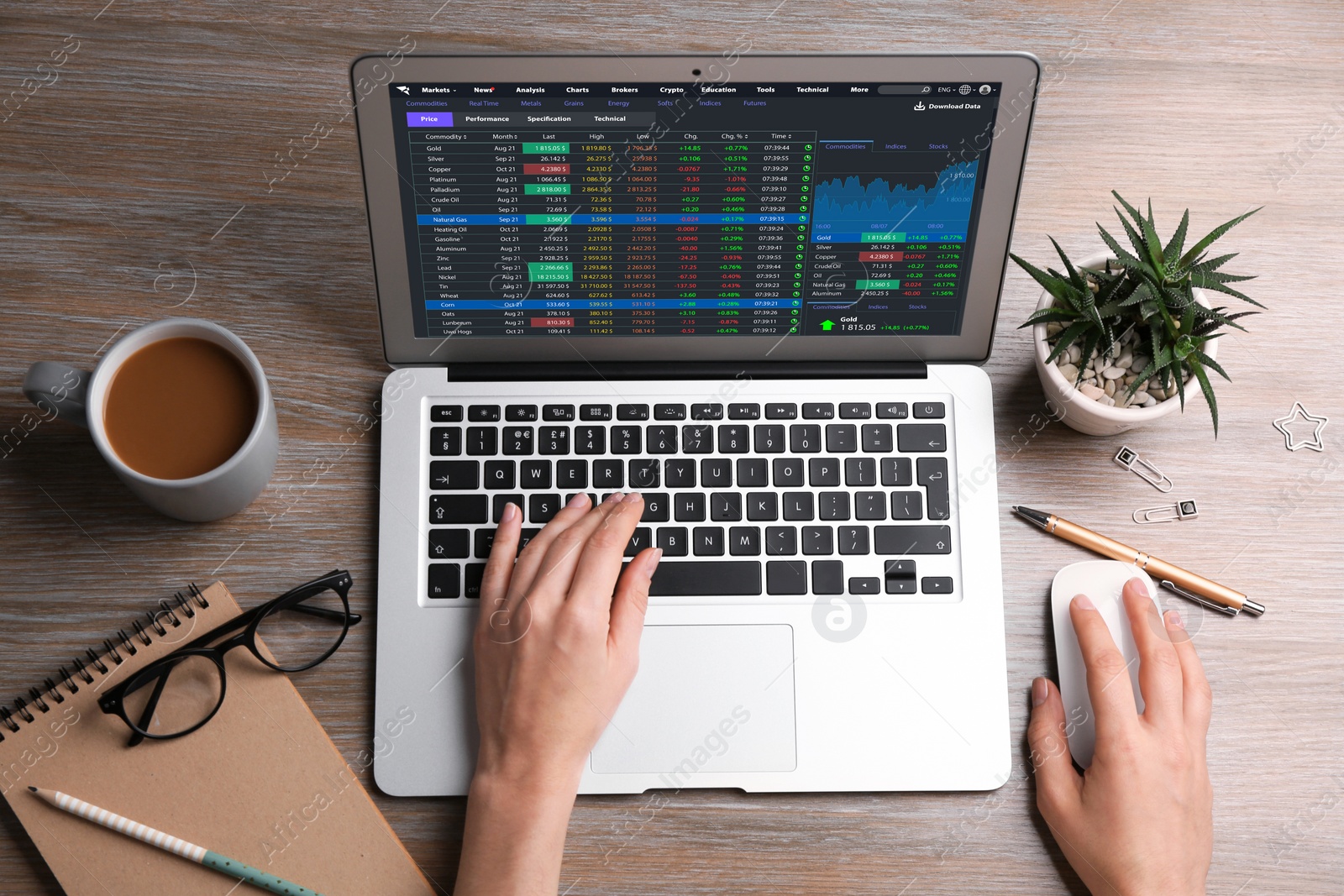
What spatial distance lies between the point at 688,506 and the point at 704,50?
1.75 ft

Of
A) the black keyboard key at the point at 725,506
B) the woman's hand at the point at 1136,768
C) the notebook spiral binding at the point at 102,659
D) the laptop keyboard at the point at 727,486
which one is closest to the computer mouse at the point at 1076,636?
the woman's hand at the point at 1136,768

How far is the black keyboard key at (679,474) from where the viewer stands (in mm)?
911

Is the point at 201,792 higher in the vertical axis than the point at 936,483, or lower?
lower

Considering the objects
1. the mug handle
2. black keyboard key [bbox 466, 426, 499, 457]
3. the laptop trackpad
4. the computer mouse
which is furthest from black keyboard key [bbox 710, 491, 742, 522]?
the mug handle

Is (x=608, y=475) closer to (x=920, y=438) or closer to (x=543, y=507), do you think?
(x=543, y=507)

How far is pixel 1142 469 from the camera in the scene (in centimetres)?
95

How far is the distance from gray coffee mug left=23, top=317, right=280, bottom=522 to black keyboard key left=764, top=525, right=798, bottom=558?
484 mm

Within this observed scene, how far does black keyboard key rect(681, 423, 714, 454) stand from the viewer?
→ 92cm

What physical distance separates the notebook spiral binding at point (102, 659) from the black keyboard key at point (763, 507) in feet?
1.75

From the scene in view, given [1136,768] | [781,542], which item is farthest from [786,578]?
[1136,768]

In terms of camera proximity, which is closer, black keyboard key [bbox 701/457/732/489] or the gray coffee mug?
the gray coffee mug

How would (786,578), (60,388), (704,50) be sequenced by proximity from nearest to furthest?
(60,388) < (786,578) < (704,50)

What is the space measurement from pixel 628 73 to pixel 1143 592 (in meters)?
0.68

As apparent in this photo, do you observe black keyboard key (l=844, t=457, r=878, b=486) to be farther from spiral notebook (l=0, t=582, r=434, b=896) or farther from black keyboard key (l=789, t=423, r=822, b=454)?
spiral notebook (l=0, t=582, r=434, b=896)
